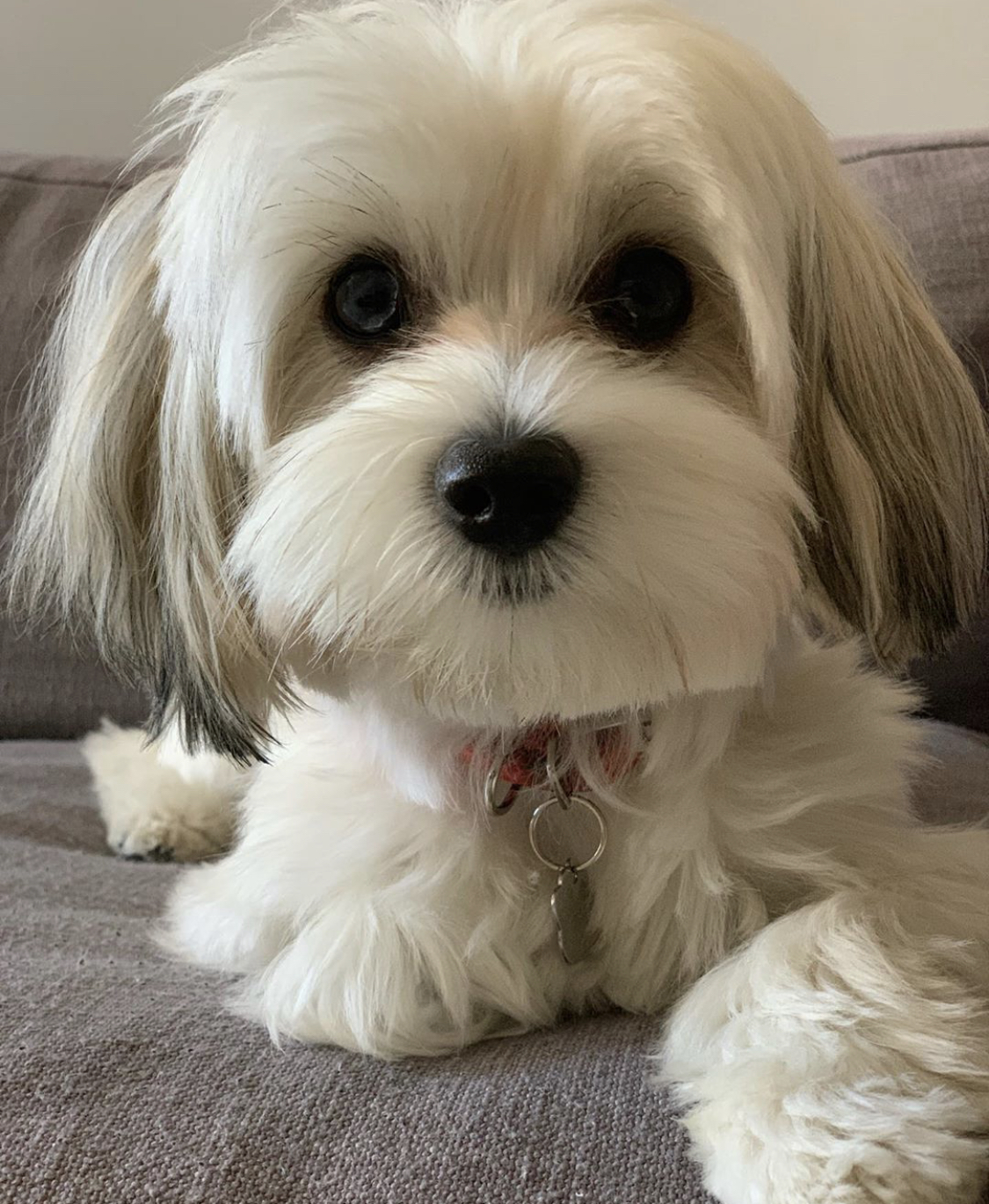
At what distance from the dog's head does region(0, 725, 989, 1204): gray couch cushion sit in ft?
0.80

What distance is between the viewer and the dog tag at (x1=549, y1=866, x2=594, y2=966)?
0.97 meters

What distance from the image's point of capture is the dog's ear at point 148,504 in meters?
0.97

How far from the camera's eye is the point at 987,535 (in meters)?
1.05

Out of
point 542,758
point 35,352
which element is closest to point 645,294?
point 542,758

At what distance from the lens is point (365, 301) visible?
0.94 m

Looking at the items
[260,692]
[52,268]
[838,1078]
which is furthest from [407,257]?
[52,268]

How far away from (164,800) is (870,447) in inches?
40.3

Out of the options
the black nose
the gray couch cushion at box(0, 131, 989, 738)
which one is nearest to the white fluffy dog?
the black nose

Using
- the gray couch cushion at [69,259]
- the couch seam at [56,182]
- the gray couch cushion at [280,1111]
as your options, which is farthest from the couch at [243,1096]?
the couch seam at [56,182]

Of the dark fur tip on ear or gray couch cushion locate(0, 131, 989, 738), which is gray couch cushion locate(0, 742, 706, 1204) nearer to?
the dark fur tip on ear

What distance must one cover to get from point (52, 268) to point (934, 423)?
4.70 feet

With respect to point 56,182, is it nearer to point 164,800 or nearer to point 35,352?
point 35,352

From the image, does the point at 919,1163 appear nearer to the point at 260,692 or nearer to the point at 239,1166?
the point at 239,1166

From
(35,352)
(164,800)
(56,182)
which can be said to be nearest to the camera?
(164,800)
